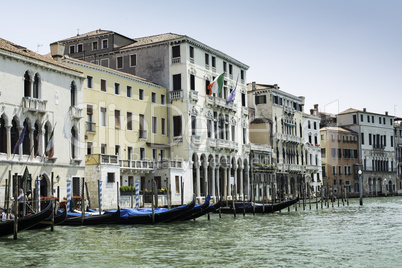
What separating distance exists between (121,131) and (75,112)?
5025 millimetres

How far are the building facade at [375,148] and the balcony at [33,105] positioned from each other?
1745 inches

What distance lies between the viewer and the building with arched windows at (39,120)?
2459 cm

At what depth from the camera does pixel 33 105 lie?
25844 millimetres

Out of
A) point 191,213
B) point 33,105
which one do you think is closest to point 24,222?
point 191,213

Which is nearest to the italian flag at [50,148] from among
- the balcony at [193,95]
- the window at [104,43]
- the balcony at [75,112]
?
the balcony at [75,112]

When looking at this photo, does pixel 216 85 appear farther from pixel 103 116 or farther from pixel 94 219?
pixel 94 219

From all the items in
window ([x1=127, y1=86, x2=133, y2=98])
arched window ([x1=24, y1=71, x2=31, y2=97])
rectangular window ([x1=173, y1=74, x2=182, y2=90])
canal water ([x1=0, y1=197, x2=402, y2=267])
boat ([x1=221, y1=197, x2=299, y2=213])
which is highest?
rectangular window ([x1=173, y1=74, x2=182, y2=90])

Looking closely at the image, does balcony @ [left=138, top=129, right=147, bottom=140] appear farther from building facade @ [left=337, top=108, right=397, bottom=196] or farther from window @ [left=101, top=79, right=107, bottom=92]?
building facade @ [left=337, top=108, right=397, bottom=196]

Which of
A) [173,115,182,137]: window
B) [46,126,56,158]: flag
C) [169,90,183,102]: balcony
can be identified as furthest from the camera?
[173,115,182,137]: window

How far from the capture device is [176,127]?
3738 centimetres

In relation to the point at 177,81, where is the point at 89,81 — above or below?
below

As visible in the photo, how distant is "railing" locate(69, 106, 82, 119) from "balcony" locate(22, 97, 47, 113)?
188cm

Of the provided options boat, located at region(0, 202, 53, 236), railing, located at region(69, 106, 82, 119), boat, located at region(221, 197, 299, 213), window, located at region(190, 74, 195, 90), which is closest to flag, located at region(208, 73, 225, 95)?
window, located at region(190, 74, 195, 90)

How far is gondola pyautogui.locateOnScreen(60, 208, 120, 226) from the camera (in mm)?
21516
